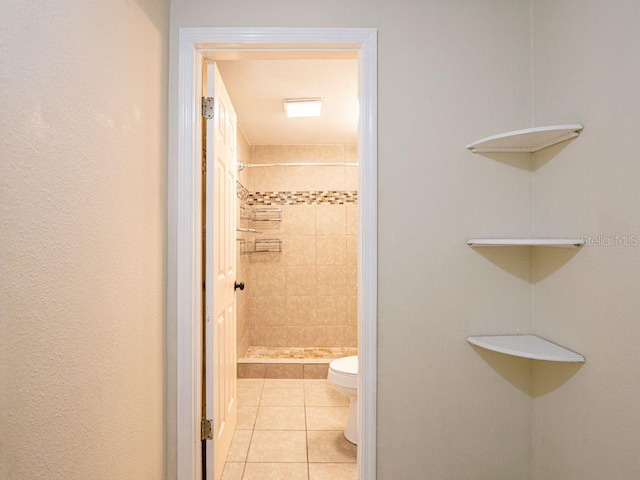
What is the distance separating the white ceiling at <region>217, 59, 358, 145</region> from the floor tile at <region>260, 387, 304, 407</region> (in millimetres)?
2359

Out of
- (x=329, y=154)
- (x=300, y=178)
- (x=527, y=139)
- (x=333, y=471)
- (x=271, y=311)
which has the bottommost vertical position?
(x=333, y=471)

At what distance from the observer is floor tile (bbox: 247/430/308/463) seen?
7.39 feet

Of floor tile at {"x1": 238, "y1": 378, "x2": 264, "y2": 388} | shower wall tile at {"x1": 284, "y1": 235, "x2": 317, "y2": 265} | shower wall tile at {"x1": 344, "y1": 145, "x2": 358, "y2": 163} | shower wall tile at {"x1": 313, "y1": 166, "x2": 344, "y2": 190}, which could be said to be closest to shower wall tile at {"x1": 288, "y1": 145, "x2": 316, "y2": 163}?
shower wall tile at {"x1": 313, "y1": 166, "x2": 344, "y2": 190}

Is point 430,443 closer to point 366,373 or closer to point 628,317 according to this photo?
point 366,373

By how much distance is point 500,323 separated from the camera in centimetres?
165

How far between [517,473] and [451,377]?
20.0 inches

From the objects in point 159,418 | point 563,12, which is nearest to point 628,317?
point 563,12

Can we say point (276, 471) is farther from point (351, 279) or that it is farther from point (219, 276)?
point (351, 279)

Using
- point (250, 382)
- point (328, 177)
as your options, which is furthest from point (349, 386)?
point (328, 177)

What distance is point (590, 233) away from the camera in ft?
4.31

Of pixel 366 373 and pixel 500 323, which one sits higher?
pixel 500 323

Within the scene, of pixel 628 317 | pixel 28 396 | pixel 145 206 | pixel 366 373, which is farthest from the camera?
pixel 366 373

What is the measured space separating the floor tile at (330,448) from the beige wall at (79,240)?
1088 mm

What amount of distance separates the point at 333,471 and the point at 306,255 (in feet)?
7.75
